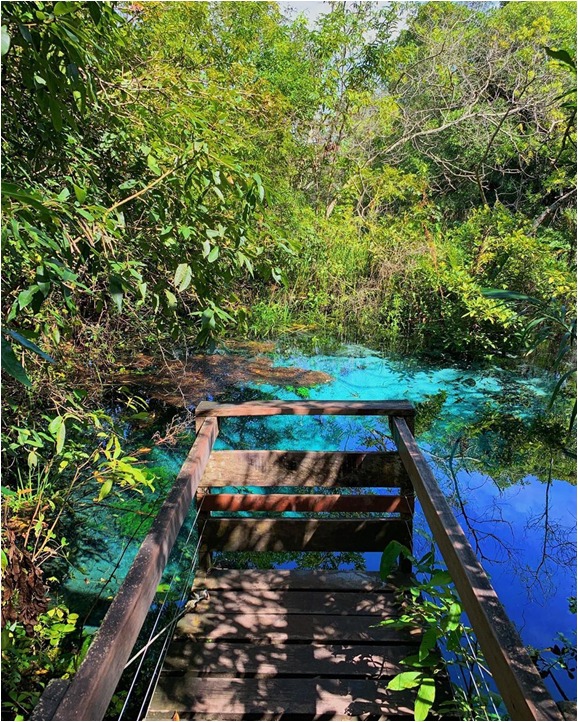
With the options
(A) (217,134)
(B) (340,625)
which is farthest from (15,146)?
(B) (340,625)

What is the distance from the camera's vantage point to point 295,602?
211 cm

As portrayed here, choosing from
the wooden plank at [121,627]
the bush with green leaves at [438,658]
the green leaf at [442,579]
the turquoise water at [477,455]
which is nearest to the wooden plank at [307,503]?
the bush with green leaves at [438,658]

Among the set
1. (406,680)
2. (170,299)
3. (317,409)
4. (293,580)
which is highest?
(170,299)

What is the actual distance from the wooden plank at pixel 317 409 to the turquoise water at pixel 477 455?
4.19 ft

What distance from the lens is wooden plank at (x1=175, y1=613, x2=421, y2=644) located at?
190 centimetres

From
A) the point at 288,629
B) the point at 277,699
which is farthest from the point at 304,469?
the point at 277,699

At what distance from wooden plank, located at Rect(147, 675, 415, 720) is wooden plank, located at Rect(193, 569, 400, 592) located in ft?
A: 1.55

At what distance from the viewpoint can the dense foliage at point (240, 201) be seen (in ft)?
5.60

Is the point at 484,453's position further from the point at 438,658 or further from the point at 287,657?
the point at 287,657

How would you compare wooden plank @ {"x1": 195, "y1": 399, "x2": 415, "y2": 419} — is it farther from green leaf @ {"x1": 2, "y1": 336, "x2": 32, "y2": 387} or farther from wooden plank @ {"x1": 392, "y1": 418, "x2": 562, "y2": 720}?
green leaf @ {"x1": 2, "y1": 336, "x2": 32, "y2": 387}

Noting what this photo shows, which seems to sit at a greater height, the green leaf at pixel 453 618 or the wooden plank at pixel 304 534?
the green leaf at pixel 453 618

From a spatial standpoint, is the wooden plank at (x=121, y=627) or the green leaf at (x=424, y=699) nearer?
the wooden plank at (x=121, y=627)

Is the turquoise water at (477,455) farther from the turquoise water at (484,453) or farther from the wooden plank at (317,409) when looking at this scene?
the wooden plank at (317,409)

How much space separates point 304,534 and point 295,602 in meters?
0.32
